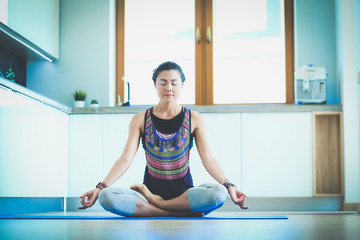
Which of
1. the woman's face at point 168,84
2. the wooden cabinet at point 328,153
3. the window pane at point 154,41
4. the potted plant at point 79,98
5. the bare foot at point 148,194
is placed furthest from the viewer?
the window pane at point 154,41

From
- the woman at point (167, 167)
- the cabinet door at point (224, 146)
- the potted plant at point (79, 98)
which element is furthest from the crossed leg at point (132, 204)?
the potted plant at point (79, 98)

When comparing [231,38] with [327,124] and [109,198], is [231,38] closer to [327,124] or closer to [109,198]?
[327,124]

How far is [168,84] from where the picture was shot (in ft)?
8.34

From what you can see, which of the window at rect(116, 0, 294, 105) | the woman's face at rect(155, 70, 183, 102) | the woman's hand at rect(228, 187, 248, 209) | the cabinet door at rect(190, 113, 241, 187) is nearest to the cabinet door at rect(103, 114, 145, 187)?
the cabinet door at rect(190, 113, 241, 187)

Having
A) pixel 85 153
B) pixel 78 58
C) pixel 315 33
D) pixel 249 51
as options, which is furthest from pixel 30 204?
pixel 315 33

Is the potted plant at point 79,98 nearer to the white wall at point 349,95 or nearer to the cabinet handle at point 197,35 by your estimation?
the cabinet handle at point 197,35

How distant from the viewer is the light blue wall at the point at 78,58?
14.9 feet

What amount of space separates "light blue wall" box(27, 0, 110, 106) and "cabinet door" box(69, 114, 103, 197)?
483mm

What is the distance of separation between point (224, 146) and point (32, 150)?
154 cm

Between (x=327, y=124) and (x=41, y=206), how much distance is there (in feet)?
8.25

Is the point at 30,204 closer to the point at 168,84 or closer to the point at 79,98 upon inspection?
the point at 79,98

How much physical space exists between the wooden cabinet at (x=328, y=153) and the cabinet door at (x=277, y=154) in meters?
0.10

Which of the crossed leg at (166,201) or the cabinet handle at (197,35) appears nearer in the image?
the crossed leg at (166,201)

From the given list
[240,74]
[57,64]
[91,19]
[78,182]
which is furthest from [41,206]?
[240,74]
